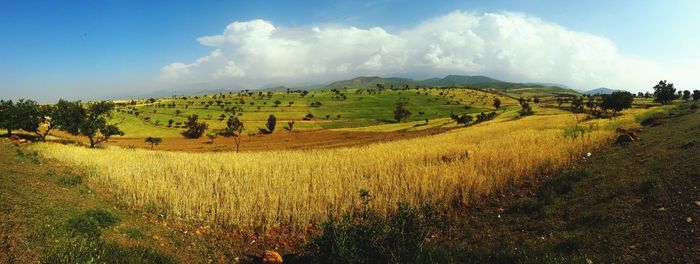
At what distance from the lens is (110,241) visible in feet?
35.0

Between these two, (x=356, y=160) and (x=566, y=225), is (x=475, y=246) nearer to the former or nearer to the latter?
(x=566, y=225)

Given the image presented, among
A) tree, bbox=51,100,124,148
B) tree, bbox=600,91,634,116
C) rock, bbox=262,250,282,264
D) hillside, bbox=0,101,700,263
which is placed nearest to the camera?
hillside, bbox=0,101,700,263

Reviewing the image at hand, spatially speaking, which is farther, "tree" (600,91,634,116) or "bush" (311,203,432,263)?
"tree" (600,91,634,116)

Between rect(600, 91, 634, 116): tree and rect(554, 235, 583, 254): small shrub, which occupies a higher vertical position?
rect(600, 91, 634, 116): tree

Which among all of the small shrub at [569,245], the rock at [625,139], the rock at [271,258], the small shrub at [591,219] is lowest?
the rock at [271,258]

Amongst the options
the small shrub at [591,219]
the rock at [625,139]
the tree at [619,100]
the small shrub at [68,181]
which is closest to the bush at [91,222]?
the small shrub at [68,181]

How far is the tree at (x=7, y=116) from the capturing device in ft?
176

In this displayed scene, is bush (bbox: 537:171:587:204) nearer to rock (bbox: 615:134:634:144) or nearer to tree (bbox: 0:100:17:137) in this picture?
rock (bbox: 615:134:634:144)

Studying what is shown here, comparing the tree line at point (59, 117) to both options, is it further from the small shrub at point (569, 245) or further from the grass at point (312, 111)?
the small shrub at point (569, 245)

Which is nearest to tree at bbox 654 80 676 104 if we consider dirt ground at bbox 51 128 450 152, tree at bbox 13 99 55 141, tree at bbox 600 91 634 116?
tree at bbox 600 91 634 116

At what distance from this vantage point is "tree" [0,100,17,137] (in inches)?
2116

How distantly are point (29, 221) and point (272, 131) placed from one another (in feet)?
305

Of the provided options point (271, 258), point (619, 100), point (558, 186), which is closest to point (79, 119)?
point (271, 258)

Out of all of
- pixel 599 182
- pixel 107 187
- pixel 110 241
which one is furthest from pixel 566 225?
pixel 107 187
